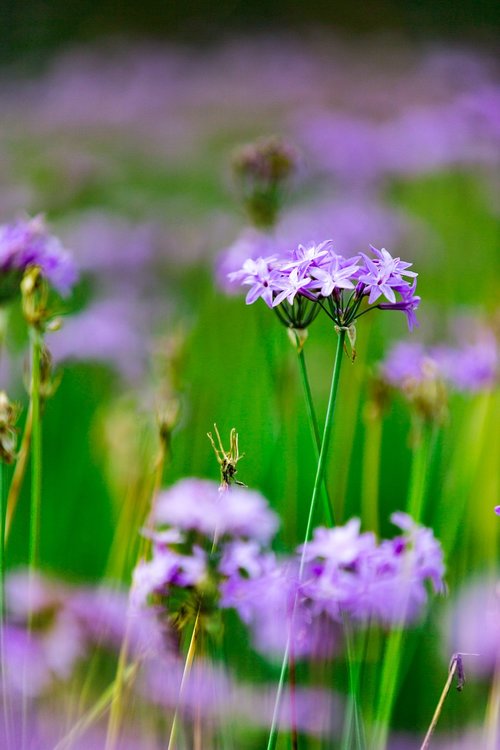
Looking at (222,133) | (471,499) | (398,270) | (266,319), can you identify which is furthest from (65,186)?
(398,270)

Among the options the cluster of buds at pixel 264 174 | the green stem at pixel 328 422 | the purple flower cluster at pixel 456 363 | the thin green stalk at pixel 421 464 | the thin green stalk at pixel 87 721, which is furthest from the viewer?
the cluster of buds at pixel 264 174

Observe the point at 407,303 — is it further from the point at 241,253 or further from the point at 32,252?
the point at 241,253

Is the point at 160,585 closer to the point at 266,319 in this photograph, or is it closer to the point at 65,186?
the point at 266,319

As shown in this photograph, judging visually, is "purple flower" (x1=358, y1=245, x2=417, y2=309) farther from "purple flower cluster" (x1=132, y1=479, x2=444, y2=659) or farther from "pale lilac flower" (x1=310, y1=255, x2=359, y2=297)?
"purple flower cluster" (x1=132, y1=479, x2=444, y2=659)

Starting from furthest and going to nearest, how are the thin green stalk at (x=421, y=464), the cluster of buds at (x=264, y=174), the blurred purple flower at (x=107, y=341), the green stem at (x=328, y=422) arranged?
the blurred purple flower at (x=107, y=341) < the cluster of buds at (x=264, y=174) < the thin green stalk at (x=421, y=464) < the green stem at (x=328, y=422)

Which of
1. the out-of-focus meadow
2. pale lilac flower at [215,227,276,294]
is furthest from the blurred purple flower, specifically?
pale lilac flower at [215,227,276,294]

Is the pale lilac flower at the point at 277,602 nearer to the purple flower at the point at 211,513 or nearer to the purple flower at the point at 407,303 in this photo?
the purple flower at the point at 211,513

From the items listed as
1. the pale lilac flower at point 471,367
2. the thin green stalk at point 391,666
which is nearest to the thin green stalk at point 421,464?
the thin green stalk at point 391,666

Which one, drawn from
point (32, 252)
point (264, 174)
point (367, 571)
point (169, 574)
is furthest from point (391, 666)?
point (264, 174)
